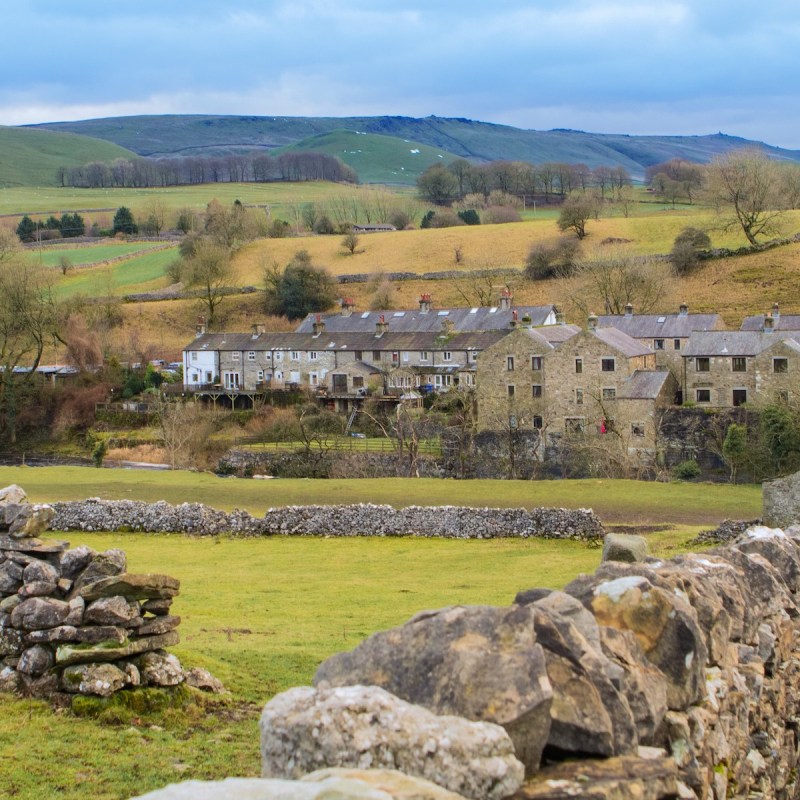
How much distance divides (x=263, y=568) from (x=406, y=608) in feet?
26.2

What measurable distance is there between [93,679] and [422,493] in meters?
30.8

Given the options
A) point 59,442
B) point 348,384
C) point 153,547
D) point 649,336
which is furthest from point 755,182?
point 153,547

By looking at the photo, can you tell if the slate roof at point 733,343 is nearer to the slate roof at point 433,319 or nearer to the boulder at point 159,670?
the slate roof at point 433,319

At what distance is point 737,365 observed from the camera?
2891 inches

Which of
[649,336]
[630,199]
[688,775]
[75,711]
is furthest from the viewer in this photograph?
[630,199]

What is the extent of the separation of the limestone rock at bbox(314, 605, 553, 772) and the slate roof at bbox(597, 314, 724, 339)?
7642cm

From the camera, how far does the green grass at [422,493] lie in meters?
41.0

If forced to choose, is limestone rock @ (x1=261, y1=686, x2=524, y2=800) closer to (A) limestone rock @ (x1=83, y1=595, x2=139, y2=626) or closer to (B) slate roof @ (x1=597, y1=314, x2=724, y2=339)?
(A) limestone rock @ (x1=83, y1=595, x2=139, y2=626)

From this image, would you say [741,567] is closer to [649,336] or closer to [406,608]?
[406,608]

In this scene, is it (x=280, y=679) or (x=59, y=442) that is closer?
(x=280, y=679)

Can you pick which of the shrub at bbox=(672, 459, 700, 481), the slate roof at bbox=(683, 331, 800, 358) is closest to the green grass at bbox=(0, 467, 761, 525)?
the shrub at bbox=(672, 459, 700, 481)

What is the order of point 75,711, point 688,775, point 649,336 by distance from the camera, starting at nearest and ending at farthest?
point 688,775
point 75,711
point 649,336

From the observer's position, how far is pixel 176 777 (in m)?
12.4

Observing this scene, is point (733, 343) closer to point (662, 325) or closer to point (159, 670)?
point (662, 325)
